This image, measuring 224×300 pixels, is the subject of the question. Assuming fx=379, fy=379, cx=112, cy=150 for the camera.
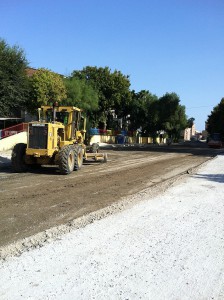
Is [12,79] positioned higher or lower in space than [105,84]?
lower

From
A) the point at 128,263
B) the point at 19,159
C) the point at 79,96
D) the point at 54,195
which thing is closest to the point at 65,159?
the point at 19,159

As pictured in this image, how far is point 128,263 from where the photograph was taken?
5336 mm

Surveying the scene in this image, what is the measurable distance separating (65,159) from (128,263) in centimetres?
975

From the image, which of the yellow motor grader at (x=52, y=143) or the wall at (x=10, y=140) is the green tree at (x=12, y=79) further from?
the yellow motor grader at (x=52, y=143)

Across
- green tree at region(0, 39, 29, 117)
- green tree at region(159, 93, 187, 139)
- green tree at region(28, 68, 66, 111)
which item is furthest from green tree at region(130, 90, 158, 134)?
green tree at region(0, 39, 29, 117)

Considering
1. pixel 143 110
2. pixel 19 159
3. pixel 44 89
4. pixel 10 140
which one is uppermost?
pixel 143 110

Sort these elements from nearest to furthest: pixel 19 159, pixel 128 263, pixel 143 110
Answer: pixel 128 263 → pixel 19 159 → pixel 143 110

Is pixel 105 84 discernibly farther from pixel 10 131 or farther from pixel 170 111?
pixel 10 131

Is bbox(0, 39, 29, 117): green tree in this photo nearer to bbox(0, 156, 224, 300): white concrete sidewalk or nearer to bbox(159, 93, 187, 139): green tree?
bbox(0, 156, 224, 300): white concrete sidewalk

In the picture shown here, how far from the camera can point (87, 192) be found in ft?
36.4

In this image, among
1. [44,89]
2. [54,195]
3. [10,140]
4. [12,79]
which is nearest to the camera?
[54,195]

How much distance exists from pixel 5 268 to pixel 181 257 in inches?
99.2

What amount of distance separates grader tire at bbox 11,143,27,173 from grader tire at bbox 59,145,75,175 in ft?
6.05

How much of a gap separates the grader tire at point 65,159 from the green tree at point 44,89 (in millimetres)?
18569
